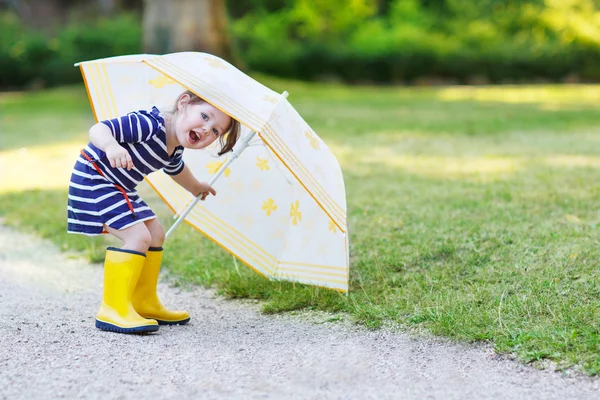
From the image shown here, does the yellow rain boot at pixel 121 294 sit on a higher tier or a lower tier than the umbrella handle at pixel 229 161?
lower

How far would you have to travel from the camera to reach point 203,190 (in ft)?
11.9

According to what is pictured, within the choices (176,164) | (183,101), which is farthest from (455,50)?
(183,101)

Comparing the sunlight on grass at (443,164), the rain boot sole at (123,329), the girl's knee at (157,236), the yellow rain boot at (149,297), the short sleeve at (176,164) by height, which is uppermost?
the short sleeve at (176,164)

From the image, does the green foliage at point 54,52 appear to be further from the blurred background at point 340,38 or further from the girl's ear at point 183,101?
the girl's ear at point 183,101

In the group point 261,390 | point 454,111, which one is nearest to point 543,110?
point 454,111

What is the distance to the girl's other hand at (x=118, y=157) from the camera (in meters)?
3.07

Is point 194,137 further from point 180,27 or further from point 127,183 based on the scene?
point 180,27

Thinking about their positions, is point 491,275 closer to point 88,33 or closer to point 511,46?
point 88,33

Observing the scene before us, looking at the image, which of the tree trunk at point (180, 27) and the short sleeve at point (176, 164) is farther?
the tree trunk at point (180, 27)

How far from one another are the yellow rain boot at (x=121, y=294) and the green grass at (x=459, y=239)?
66 centimetres

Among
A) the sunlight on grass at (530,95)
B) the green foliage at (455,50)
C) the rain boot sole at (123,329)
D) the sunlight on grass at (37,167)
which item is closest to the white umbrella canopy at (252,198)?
the rain boot sole at (123,329)

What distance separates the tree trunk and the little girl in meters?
10.5

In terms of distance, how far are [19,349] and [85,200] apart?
2.09 ft

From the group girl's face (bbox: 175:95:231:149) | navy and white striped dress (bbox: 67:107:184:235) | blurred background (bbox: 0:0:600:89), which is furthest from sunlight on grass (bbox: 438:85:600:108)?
navy and white striped dress (bbox: 67:107:184:235)
